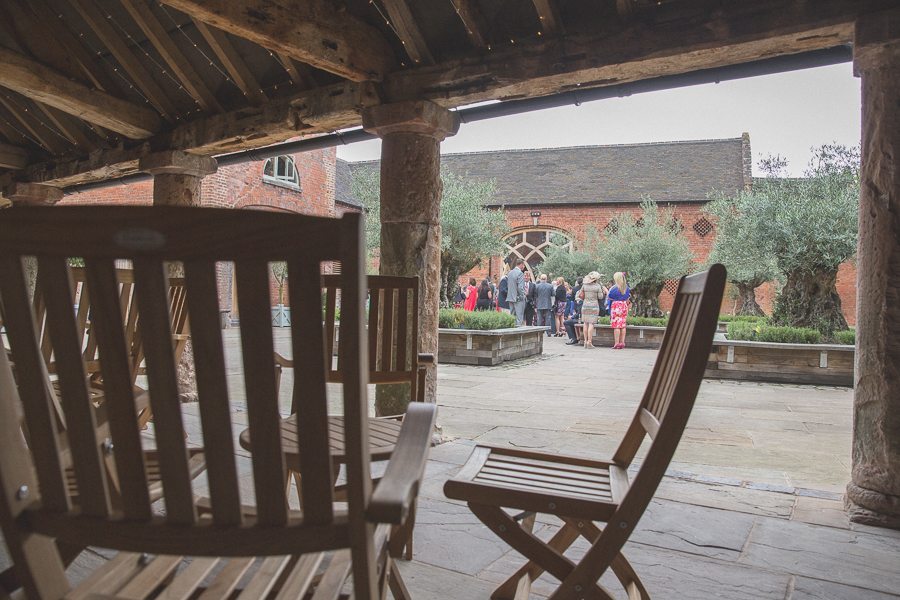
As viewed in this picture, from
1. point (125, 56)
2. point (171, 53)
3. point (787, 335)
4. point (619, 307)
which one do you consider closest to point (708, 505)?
point (171, 53)

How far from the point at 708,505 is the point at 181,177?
198 inches

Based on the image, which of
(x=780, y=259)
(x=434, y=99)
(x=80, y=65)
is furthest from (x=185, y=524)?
(x=780, y=259)

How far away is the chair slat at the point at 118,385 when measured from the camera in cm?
95

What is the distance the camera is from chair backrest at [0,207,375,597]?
0.92 m

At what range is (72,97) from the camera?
5195mm

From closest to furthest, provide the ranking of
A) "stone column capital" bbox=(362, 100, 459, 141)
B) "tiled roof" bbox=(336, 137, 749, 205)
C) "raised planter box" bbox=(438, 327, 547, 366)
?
"stone column capital" bbox=(362, 100, 459, 141) < "raised planter box" bbox=(438, 327, 547, 366) < "tiled roof" bbox=(336, 137, 749, 205)

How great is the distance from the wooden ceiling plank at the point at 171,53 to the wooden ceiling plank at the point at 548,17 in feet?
9.31

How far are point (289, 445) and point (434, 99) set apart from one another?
2.82m

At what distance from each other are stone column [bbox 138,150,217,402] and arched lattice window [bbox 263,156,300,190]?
1161 cm

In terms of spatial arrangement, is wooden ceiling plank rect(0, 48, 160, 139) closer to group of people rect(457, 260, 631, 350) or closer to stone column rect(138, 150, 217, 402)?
stone column rect(138, 150, 217, 402)

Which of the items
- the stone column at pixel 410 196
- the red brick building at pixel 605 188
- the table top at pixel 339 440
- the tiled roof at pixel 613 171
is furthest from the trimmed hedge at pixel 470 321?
the tiled roof at pixel 613 171

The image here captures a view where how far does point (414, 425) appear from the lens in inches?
50.6

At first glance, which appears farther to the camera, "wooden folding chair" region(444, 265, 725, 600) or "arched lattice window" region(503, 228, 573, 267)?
"arched lattice window" region(503, 228, 573, 267)

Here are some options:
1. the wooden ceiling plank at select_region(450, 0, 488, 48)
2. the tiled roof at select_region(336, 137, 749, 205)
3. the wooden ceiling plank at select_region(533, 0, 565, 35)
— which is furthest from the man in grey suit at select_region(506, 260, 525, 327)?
the wooden ceiling plank at select_region(533, 0, 565, 35)
